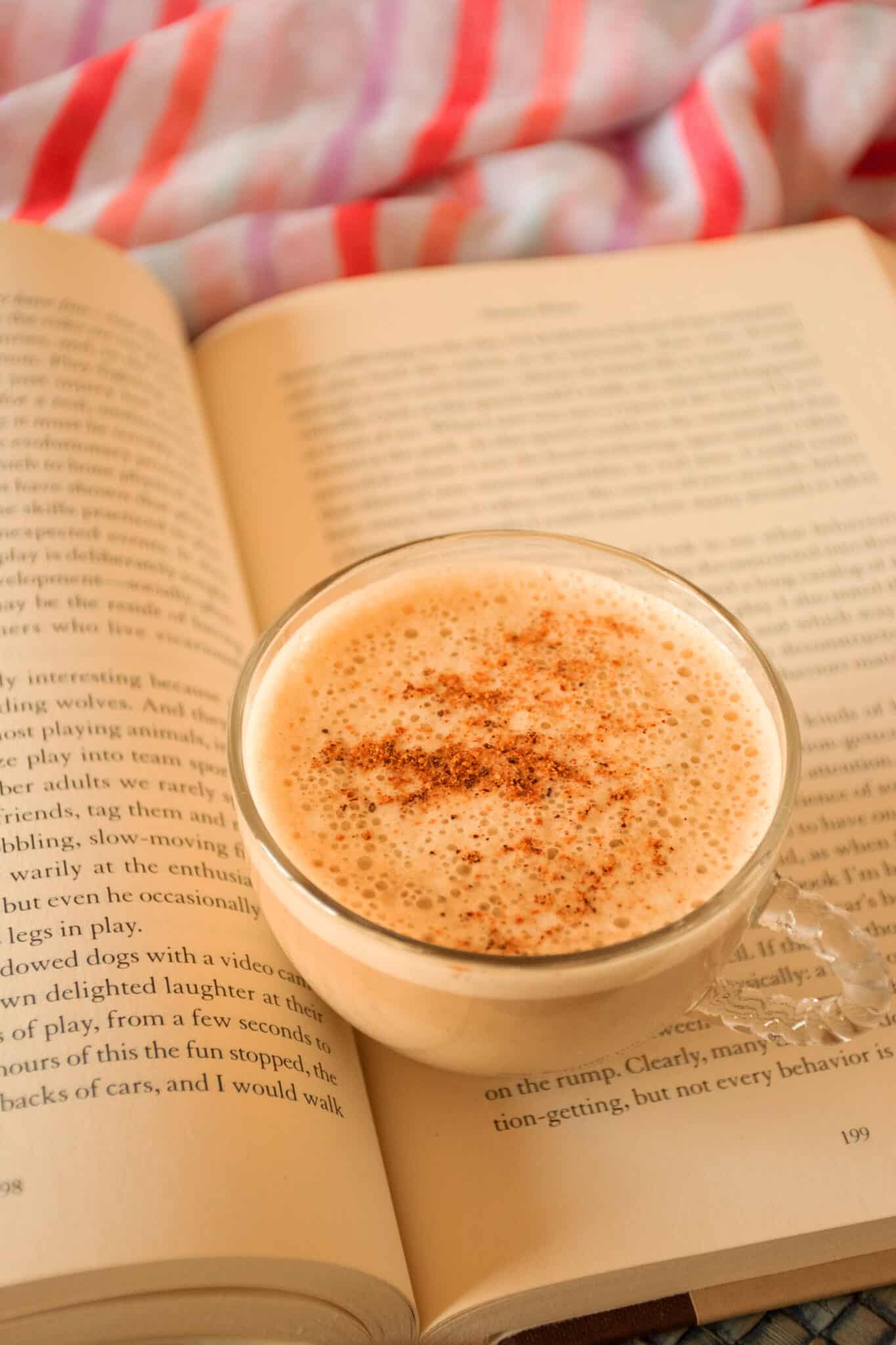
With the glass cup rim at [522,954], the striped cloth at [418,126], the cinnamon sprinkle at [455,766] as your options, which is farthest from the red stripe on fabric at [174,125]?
the cinnamon sprinkle at [455,766]

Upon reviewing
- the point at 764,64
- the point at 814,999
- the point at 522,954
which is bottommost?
the point at 814,999

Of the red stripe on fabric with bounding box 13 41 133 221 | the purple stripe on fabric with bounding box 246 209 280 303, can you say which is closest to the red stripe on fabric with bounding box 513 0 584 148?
the purple stripe on fabric with bounding box 246 209 280 303

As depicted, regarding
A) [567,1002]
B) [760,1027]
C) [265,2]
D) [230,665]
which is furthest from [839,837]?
[265,2]

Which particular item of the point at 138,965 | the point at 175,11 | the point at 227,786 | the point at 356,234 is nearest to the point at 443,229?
the point at 356,234

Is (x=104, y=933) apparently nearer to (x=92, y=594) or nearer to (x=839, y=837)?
(x=92, y=594)

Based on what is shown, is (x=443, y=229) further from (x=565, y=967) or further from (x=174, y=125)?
(x=565, y=967)

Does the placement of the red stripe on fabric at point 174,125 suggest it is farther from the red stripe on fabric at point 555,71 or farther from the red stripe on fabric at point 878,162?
the red stripe on fabric at point 878,162
